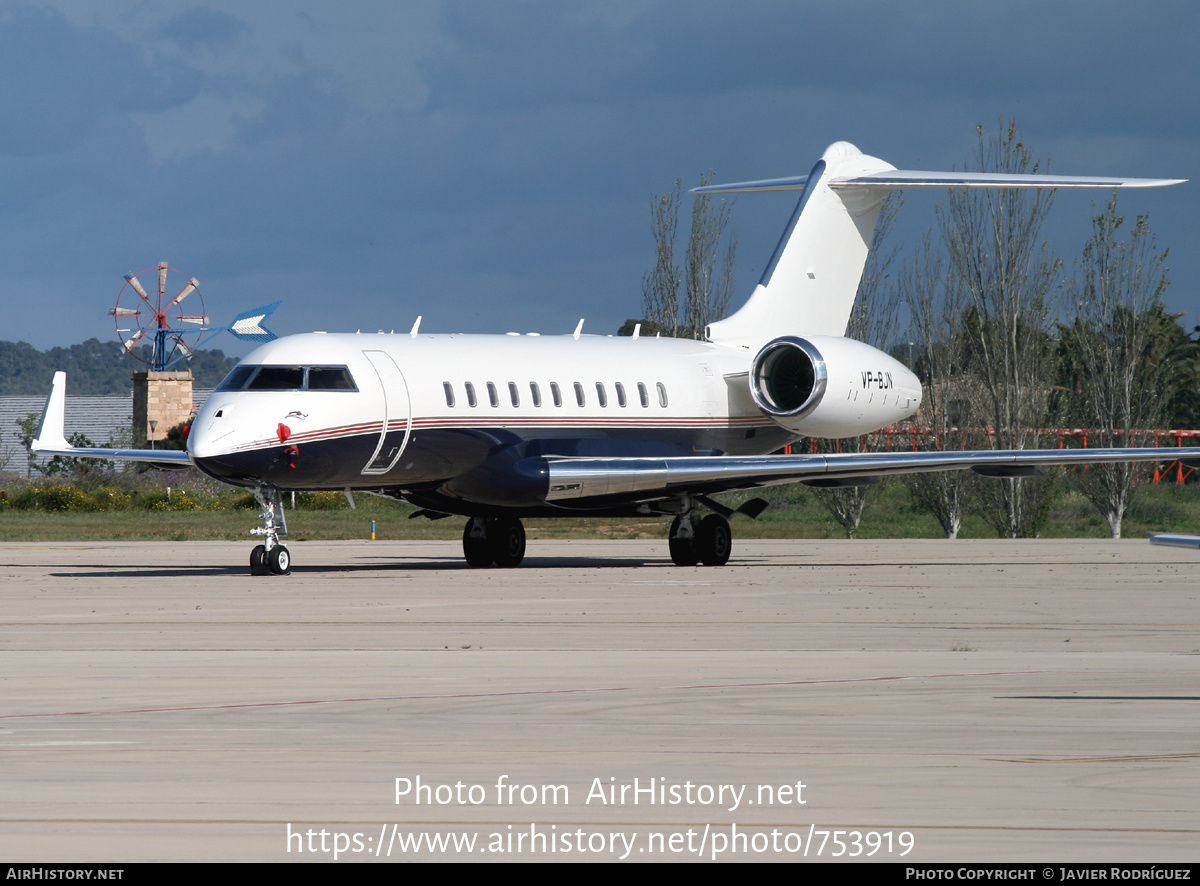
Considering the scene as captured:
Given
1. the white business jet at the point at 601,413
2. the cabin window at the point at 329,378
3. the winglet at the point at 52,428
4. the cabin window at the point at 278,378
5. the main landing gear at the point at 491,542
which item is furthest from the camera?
the winglet at the point at 52,428

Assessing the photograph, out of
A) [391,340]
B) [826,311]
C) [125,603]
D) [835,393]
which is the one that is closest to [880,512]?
[826,311]

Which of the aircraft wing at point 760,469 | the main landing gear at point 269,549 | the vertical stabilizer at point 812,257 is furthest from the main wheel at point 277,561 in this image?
the vertical stabilizer at point 812,257

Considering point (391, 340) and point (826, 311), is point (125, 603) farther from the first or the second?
point (826, 311)

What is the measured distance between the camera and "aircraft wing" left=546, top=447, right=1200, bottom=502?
79.4ft

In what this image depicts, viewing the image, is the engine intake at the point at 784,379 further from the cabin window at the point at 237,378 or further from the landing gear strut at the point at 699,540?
the cabin window at the point at 237,378

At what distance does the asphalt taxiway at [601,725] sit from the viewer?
6270 mm

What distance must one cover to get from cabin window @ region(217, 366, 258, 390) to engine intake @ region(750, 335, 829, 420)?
8.92m

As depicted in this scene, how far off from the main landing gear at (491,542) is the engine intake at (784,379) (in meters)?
4.74

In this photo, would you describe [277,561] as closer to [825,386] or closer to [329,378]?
[329,378]

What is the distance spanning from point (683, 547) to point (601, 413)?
2.53 meters

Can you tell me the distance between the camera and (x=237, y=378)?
22625mm

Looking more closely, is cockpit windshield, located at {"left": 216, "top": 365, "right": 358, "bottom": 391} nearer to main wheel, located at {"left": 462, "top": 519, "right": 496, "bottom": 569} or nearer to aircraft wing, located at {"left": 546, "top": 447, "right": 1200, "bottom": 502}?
aircraft wing, located at {"left": 546, "top": 447, "right": 1200, "bottom": 502}
